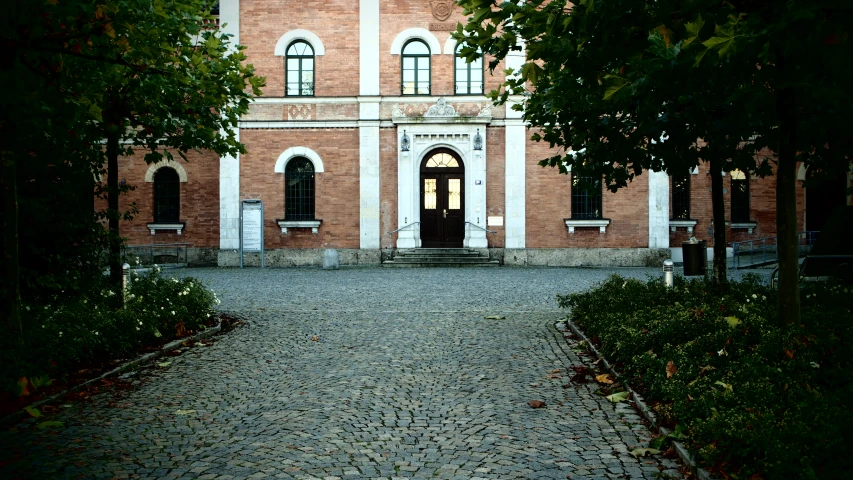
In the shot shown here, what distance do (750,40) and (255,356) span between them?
620 cm

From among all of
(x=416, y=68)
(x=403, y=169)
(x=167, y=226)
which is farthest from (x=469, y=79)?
(x=167, y=226)

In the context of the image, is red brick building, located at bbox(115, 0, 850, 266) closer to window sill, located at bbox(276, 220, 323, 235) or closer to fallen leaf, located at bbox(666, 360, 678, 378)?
window sill, located at bbox(276, 220, 323, 235)

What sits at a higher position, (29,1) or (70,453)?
(29,1)

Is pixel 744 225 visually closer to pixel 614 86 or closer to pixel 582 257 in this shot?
pixel 582 257

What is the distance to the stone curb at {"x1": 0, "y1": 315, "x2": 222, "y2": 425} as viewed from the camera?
5453 millimetres

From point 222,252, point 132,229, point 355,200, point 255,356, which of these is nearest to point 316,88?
point 355,200

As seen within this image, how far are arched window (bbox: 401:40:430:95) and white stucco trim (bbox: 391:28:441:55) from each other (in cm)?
22

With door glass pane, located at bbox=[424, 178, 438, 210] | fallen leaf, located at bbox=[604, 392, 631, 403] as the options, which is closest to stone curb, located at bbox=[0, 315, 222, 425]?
fallen leaf, located at bbox=[604, 392, 631, 403]

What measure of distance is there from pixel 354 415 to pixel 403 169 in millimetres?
19032

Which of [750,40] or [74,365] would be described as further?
[74,365]

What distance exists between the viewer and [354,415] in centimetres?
554

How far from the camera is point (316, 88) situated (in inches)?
962

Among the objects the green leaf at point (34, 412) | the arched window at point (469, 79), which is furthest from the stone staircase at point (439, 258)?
the green leaf at point (34, 412)

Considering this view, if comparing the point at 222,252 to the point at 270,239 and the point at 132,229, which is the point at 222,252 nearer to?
the point at 270,239
